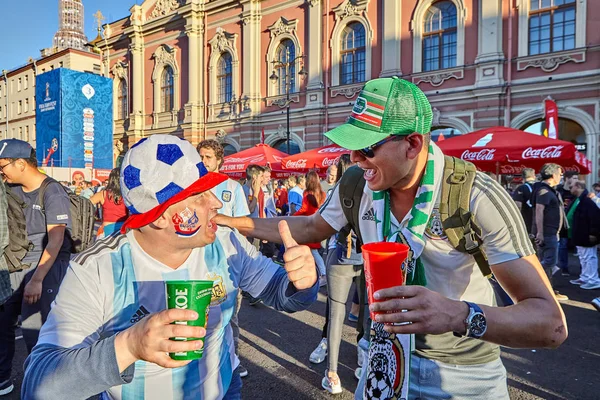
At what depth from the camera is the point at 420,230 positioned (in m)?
1.69

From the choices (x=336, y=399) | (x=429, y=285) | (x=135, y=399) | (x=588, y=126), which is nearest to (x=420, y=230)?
(x=429, y=285)

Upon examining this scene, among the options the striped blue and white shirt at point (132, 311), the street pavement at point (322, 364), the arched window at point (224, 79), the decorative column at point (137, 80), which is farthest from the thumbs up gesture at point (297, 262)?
the decorative column at point (137, 80)

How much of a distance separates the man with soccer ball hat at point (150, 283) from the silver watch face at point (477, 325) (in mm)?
559

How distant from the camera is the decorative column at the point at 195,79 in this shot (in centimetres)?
2289

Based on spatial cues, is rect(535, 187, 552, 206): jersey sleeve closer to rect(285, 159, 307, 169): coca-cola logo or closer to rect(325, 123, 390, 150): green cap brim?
rect(325, 123, 390, 150): green cap brim

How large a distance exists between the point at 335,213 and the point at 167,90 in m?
25.2

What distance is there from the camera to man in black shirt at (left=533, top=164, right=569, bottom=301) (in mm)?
6461

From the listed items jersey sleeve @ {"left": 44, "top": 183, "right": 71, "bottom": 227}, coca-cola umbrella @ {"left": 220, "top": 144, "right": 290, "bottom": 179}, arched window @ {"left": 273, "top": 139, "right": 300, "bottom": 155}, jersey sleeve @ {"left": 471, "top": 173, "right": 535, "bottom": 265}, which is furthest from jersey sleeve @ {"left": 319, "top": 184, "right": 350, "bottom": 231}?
arched window @ {"left": 273, "top": 139, "right": 300, "bottom": 155}

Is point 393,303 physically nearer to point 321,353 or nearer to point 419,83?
point 321,353

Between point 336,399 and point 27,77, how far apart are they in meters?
51.3

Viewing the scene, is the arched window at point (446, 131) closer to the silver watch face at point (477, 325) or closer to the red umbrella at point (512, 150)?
the red umbrella at point (512, 150)

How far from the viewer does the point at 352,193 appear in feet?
6.93

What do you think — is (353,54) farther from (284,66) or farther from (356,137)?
(356,137)

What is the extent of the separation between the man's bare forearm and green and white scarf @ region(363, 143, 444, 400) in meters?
0.64
